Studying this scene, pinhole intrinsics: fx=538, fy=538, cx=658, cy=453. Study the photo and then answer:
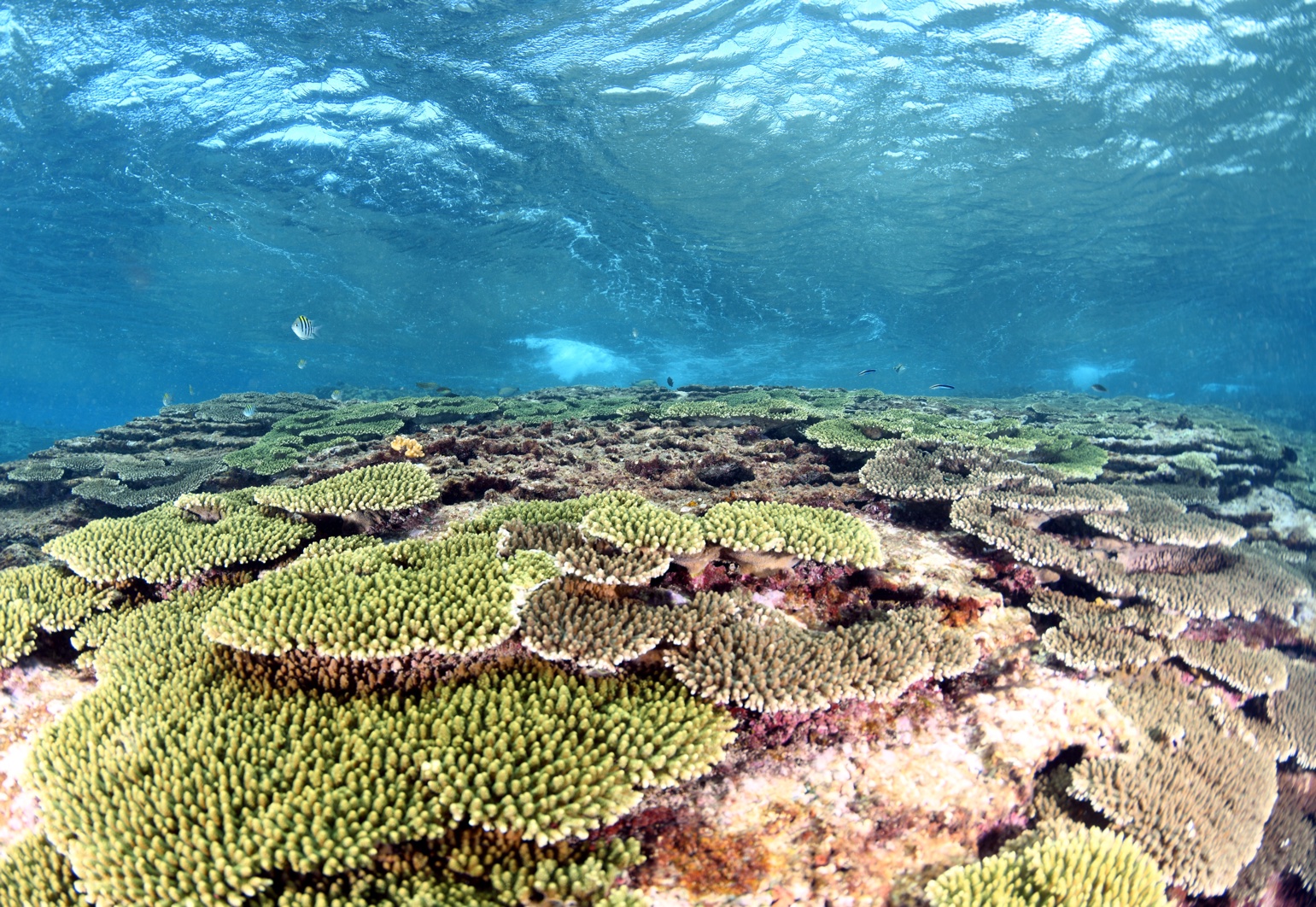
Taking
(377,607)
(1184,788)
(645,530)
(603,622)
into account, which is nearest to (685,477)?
(645,530)

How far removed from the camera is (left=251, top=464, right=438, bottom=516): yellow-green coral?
17.8 ft

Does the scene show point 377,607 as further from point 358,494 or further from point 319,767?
point 358,494

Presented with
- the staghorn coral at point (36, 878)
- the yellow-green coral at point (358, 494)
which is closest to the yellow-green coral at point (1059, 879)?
the staghorn coral at point (36, 878)

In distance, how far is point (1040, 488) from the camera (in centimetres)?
724

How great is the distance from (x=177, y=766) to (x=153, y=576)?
2677 millimetres

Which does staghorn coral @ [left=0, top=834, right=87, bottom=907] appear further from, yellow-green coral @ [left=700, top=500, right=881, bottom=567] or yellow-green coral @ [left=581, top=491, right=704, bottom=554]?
yellow-green coral @ [left=700, top=500, right=881, bottom=567]

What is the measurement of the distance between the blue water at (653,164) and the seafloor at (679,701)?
19322 millimetres

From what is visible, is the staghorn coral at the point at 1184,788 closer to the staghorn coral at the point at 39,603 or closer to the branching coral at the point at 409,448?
the staghorn coral at the point at 39,603

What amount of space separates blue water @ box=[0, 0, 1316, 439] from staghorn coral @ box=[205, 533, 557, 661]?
19.9 metres

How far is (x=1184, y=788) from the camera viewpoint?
12.7ft

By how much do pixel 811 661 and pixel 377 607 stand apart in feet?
9.56

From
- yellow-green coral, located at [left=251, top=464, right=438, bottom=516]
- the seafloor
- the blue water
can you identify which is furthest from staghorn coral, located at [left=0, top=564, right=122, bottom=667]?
the blue water

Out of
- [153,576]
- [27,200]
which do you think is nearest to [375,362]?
[27,200]

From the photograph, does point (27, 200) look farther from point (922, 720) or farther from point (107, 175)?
point (922, 720)
